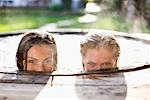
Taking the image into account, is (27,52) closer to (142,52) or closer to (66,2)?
(142,52)

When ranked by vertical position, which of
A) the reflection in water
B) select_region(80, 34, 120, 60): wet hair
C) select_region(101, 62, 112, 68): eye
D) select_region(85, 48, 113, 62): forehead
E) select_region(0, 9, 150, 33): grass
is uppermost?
select_region(80, 34, 120, 60): wet hair

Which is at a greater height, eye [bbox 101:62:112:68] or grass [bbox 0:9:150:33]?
eye [bbox 101:62:112:68]

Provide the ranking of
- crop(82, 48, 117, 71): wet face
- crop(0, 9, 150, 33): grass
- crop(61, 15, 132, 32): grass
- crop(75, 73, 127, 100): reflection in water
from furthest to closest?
A: crop(0, 9, 150, 33): grass, crop(61, 15, 132, 32): grass, crop(82, 48, 117, 71): wet face, crop(75, 73, 127, 100): reflection in water

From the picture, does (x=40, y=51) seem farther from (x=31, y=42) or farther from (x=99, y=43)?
(x=99, y=43)

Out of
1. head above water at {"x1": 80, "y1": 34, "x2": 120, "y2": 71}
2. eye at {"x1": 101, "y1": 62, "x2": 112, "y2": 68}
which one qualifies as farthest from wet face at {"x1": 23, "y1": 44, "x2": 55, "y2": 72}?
eye at {"x1": 101, "y1": 62, "x2": 112, "y2": 68}

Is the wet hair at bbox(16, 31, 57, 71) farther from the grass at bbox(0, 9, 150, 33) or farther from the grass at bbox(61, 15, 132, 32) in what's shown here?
the grass at bbox(61, 15, 132, 32)

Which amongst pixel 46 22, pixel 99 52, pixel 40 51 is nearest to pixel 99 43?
Result: pixel 99 52

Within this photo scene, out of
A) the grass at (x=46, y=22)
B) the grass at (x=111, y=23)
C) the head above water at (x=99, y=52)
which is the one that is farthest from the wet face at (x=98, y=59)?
the grass at (x=111, y=23)

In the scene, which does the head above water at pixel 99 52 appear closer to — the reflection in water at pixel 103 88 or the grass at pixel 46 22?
the reflection in water at pixel 103 88

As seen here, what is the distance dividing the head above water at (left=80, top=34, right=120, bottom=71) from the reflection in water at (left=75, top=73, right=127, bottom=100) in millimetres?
214

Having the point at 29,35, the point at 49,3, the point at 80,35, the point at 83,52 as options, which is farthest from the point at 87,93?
the point at 49,3

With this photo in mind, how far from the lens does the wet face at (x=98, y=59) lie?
3.15 m

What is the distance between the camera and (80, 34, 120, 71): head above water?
3.15 meters

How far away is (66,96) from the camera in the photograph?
268 centimetres
